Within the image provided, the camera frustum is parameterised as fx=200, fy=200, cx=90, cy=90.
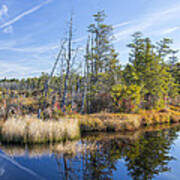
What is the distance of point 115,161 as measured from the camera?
8.12 metres

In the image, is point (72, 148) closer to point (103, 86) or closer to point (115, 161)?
point (115, 161)

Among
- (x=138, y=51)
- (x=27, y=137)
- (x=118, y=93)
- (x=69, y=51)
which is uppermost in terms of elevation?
(x=138, y=51)

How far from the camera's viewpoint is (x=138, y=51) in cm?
2714

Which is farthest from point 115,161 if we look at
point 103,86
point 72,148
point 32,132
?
point 103,86

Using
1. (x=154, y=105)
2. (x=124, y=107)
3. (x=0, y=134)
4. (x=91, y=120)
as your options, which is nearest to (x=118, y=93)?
(x=124, y=107)

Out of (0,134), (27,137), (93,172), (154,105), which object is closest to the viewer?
(93,172)

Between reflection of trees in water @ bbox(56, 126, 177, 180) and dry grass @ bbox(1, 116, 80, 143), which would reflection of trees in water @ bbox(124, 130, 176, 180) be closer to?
reflection of trees in water @ bbox(56, 126, 177, 180)

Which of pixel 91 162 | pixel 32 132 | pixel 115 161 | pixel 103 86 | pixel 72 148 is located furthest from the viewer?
pixel 103 86

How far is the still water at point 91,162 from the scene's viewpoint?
652cm

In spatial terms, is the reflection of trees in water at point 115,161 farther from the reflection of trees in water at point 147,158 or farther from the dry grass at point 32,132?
the dry grass at point 32,132

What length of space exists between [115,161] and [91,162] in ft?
3.69

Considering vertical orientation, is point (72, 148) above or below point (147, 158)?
above

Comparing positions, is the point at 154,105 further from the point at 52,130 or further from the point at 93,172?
the point at 93,172

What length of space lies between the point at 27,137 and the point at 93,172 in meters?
4.67
